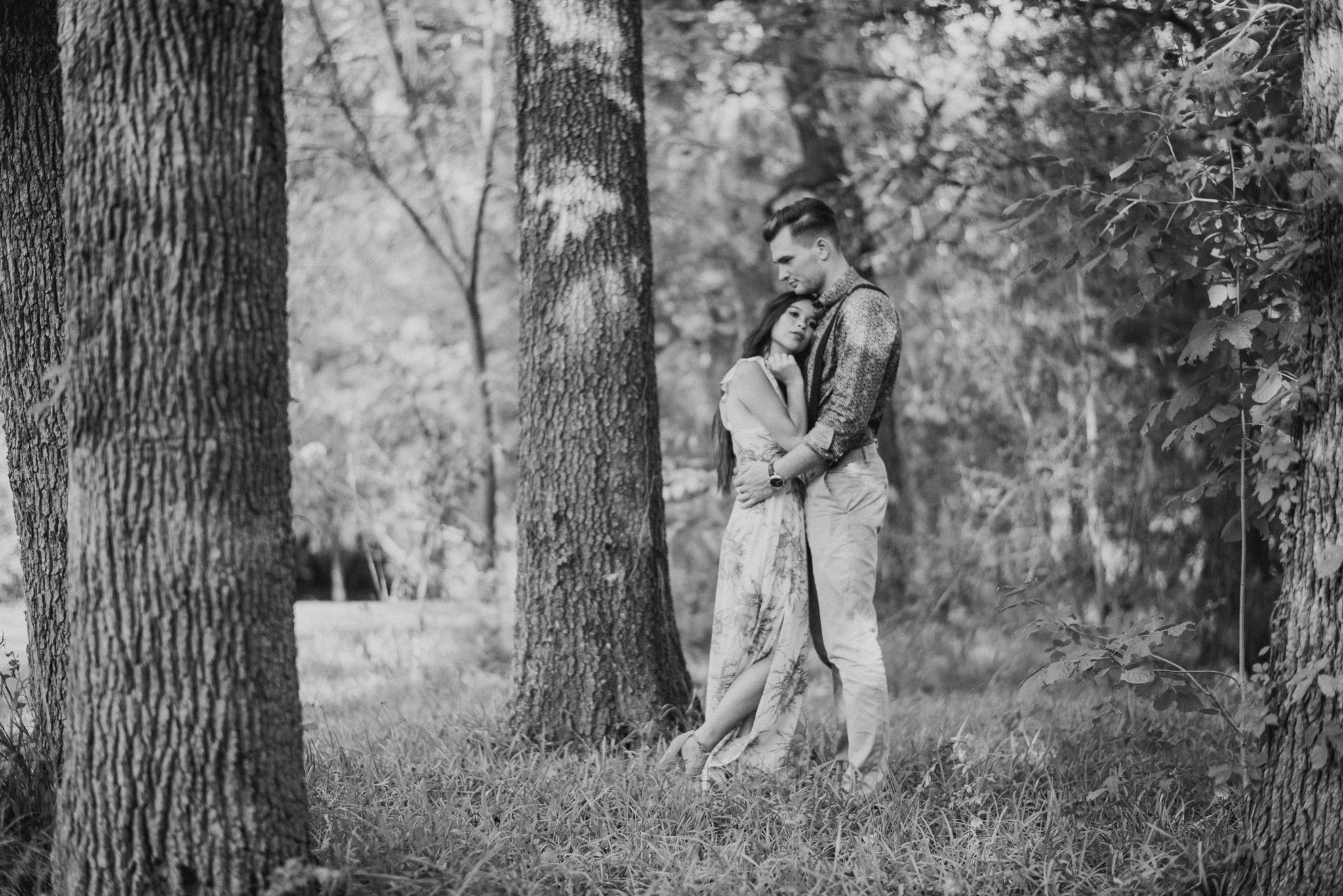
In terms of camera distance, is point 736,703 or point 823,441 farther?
point 736,703

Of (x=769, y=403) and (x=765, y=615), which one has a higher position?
(x=769, y=403)

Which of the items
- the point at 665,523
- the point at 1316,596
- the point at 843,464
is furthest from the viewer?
the point at 665,523

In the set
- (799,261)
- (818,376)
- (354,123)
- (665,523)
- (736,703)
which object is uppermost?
(354,123)

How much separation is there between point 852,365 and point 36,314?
9.36 ft

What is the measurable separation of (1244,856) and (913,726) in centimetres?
205

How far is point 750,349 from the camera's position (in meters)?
4.38

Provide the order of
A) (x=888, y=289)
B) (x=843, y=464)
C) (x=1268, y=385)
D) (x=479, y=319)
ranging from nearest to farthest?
(x=1268, y=385) < (x=843, y=464) < (x=479, y=319) < (x=888, y=289)

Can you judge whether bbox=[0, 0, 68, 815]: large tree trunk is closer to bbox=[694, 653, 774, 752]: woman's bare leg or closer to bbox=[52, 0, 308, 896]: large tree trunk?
bbox=[52, 0, 308, 896]: large tree trunk

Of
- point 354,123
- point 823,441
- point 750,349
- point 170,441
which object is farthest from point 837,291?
point 354,123

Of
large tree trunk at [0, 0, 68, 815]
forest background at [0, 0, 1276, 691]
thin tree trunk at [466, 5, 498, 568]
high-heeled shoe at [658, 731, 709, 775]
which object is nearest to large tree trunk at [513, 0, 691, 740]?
high-heeled shoe at [658, 731, 709, 775]

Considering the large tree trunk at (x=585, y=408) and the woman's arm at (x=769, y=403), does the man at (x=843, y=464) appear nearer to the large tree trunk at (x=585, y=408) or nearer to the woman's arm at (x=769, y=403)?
the woman's arm at (x=769, y=403)

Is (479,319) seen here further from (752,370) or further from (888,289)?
(752,370)

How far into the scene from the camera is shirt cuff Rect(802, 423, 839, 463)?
402 centimetres

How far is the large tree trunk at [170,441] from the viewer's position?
8.68ft
